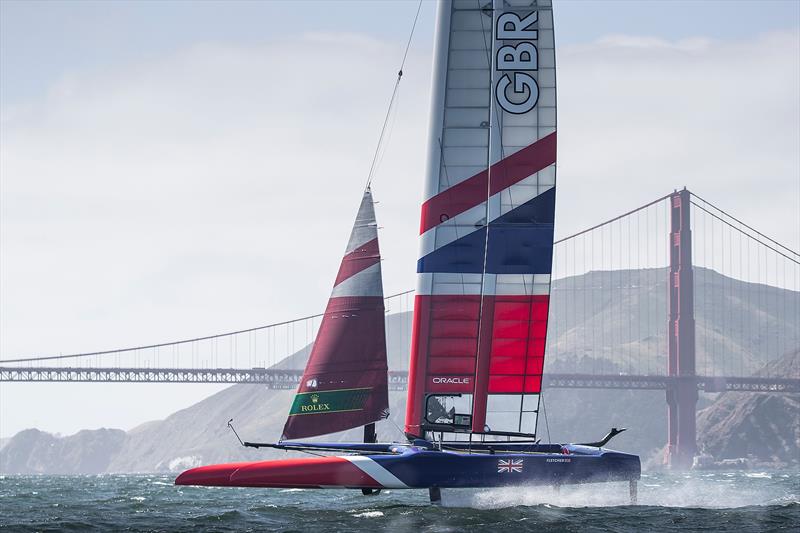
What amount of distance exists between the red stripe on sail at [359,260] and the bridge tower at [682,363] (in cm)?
5762

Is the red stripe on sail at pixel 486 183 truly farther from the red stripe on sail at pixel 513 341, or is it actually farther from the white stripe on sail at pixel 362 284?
the white stripe on sail at pixel 362 284

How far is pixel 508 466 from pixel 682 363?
61.1 m

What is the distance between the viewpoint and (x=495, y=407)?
1562 centimetres

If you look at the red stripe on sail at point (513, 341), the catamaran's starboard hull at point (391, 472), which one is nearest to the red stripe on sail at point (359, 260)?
the red stripe on sail at point (513, 341)

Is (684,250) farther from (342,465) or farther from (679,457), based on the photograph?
(342,465)

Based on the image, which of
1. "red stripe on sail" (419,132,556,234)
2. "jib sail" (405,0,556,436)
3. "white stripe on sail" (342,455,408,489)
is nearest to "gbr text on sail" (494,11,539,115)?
"jib sail" (405,0,556,436)

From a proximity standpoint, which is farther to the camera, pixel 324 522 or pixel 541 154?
pixel 541 154

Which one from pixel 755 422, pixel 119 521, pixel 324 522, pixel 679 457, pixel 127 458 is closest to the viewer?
pixel 324 522

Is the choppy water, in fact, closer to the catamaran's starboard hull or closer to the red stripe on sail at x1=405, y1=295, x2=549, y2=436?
the catamaran's starboard hull

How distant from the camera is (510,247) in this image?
15688mm

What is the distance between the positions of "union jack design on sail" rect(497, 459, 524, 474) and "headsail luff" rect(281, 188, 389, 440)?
2.86 metres

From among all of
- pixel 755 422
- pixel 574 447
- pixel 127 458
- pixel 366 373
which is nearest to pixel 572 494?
pixel 574 447

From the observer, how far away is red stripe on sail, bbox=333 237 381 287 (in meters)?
17.4

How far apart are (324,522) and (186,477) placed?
1.77m
